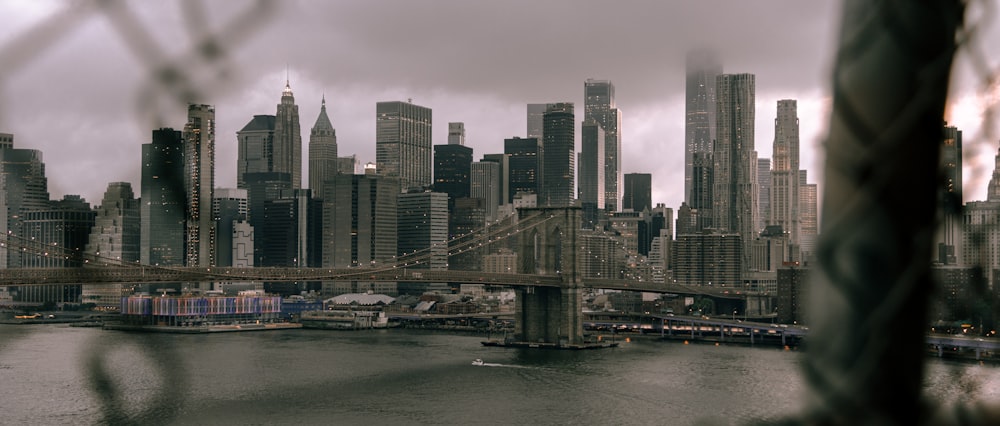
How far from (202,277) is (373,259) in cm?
8499

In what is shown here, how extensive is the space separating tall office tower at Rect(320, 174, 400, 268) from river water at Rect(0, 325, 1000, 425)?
72.8 m

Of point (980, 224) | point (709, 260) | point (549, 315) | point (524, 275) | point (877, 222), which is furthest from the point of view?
point (709, 260)

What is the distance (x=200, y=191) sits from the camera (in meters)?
70.1

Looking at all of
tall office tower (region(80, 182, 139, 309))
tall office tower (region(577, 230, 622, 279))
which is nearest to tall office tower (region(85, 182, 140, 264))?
tall office tower (region(80, 182, 139, 309))

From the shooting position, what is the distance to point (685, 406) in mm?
29000

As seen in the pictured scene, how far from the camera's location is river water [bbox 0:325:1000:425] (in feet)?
88.2

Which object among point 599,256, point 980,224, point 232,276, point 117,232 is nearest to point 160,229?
point 117,232

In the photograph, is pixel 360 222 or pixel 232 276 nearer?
pixel 232 276

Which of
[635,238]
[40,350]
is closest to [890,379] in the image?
[40,350]

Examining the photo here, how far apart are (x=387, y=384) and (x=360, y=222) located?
9560cm

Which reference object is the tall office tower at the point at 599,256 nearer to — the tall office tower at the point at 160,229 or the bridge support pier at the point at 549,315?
the tall office tower at the point at 160,229

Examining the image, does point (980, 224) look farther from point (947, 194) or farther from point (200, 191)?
point (200, 191)

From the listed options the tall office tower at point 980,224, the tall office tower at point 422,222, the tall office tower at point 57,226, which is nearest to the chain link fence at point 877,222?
the tall office tower at point 980,224

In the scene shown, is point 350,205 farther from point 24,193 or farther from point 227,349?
point 227,349
